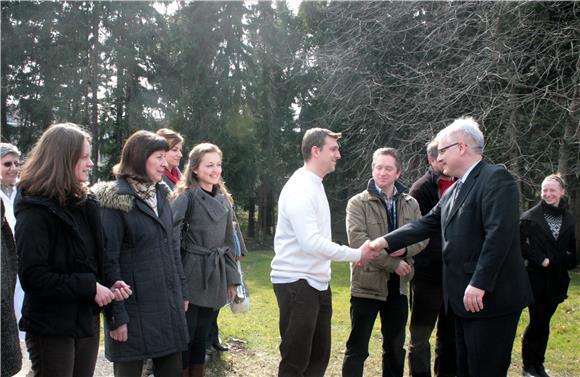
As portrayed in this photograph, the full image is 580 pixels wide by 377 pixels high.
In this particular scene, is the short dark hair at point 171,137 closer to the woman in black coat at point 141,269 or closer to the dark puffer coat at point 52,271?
the woman in black coat at point 141,269

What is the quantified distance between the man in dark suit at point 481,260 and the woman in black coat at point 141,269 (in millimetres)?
1932

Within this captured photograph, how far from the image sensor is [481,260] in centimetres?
349

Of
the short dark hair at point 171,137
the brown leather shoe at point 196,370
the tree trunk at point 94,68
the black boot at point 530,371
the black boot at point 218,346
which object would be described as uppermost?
the tree trunk at point 94,68

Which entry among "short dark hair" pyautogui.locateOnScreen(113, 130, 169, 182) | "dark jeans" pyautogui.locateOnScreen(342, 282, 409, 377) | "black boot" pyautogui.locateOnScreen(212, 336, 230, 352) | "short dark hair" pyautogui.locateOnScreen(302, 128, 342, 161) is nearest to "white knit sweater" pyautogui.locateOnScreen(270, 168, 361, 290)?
"short dark hair" pyautogui.locateOnScreen(302, 128, 342, 161)

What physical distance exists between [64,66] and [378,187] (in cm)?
2153

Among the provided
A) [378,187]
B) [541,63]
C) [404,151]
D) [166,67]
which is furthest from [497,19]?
[166,67]

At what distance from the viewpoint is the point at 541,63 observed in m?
11.6

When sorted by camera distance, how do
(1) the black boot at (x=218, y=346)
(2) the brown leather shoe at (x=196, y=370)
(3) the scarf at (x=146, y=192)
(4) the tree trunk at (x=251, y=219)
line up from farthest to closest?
(4) the tree trunk at (x=251, y=219)
(1) the black boot at (x=218, y=346)
(2) the brown leather shoe at (x=196, y=370)
(3) the scarf at (x=146, y=192)

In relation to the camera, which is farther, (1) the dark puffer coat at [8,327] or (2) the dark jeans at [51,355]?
(2) the dark jeans at [51,355]

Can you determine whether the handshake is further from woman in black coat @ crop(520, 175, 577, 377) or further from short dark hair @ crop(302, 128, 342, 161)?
woman in black coat @ crop(520, 175, 577, 377)

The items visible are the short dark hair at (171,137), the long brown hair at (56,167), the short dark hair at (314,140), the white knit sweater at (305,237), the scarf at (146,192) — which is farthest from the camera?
the short dark hair at (171,137)

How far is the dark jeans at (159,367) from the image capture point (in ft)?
11.6

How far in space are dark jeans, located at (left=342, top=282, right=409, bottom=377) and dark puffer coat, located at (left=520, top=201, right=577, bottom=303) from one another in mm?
1951

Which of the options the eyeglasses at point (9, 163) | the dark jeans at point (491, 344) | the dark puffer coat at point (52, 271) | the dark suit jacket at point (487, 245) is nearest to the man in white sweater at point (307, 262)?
the dark suit jacket at point (487, 245)
